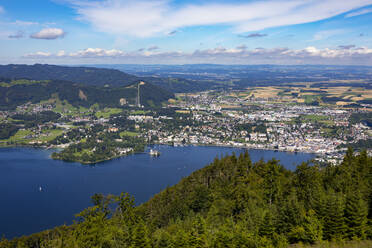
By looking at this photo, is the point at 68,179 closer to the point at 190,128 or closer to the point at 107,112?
the point at 190,128

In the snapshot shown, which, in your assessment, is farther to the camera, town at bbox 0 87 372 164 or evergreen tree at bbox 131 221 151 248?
town at bbox 0 87 372 164

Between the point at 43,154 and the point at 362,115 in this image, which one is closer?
the point at 43,154

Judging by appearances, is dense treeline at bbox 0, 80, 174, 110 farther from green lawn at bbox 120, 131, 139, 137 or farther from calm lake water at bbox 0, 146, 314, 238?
calm lake water at bbox 0, 146, 314, 238

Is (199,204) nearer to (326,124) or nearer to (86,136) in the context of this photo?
(86,136)

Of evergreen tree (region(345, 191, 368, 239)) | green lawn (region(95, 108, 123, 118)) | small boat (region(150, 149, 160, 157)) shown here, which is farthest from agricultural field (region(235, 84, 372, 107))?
evergreen tree (region(345, 191, 368, 239))

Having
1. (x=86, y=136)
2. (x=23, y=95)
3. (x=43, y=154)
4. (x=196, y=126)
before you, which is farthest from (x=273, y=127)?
(x=23, y=95)

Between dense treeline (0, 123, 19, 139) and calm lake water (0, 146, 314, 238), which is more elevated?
dense treeline (0, 123, 19, 139)

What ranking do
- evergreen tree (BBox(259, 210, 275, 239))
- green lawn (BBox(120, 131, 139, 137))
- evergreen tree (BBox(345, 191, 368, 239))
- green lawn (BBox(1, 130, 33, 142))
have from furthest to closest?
1. green lawn (BBox(120, 131, 139, 137))
2. green lawn (BBox(1, 130, 33, 142))
3. evergreen tree (BBox(259, 210, 275, 239))
4. evergreen tree (BBox(345, 191, 368, 239))

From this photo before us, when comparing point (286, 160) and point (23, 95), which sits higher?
point (23, 95)

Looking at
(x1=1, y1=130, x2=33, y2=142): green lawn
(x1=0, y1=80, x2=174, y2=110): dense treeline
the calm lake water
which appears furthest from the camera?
(x1=0, y1=80, x2=174, y2=110): dense treeline
